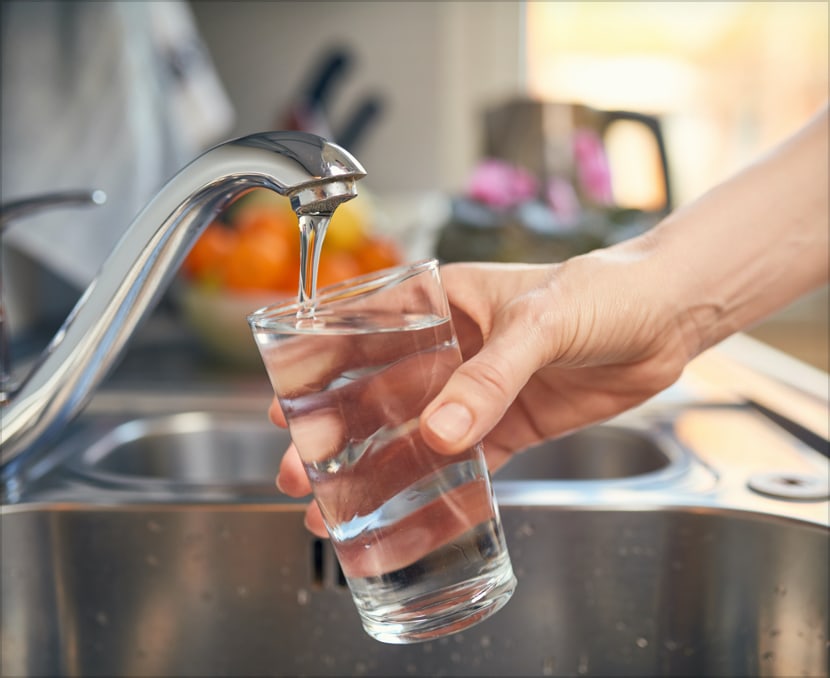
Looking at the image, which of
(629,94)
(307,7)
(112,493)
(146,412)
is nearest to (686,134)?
(629,94)

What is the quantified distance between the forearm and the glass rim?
250 mm

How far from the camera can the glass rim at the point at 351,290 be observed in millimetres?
380

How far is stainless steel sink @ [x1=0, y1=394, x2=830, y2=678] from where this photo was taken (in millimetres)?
603

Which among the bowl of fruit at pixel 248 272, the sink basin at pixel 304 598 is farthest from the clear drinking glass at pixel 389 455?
the bowl of fruit at pixel 248 272

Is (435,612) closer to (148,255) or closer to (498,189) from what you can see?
(148,255)

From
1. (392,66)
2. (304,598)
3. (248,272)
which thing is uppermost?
(392,66)

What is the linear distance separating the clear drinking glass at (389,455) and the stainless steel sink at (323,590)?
8.2 inches

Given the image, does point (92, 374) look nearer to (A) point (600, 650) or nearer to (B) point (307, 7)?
(A) point (600, 650)

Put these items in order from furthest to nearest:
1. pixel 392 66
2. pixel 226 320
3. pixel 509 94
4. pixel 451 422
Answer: pixel 509 94
pixel 392 66
pixel 226 320
pixel 451 422

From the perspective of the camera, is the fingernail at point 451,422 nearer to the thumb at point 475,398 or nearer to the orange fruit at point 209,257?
the thumb at point 475,398

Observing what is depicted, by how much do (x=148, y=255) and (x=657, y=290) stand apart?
31 cm

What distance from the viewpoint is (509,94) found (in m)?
2.60

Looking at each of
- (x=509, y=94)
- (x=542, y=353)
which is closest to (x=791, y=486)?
(x=542, y=353)

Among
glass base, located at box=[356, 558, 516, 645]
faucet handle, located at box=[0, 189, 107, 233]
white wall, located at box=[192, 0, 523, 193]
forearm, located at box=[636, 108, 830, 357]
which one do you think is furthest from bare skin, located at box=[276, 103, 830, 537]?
white wall, located at box=[192, 0, 523, 193]
